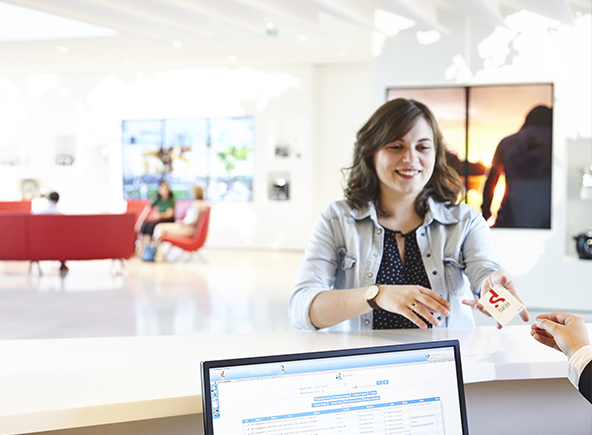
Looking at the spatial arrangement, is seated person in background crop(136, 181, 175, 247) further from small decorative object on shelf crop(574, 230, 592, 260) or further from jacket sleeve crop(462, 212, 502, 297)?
jacket sleeve crop(462, 212, 502, 297)

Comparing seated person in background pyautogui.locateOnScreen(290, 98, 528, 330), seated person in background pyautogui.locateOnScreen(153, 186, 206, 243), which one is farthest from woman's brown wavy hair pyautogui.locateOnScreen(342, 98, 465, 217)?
seated person in background pyautogui.locateOnScreen(153, 186, 206, 243)

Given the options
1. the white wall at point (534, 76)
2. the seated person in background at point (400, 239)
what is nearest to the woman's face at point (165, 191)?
the white wall at point (534, 76)

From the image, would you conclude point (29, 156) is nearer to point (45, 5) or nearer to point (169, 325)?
point (45, 5)

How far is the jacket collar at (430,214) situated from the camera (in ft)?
6.56

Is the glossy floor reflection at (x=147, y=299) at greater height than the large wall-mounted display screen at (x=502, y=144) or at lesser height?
lesser

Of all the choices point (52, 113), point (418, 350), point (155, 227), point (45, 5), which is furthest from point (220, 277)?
point (418, 350)

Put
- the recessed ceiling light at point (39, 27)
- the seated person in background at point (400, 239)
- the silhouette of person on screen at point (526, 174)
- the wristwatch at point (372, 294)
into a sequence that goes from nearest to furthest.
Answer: the wristwatch at point (372, 294)
the seated person in background at point (400, 239)
the silhouette of person on screen at point (526, 174)
the recessed ceiling light at point (39, 27)

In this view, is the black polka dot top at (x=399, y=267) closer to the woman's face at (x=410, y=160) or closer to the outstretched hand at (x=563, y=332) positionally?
the woman's face at (x=410, y=160)

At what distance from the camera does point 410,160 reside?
196 cm

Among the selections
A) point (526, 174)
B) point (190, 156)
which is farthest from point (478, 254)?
point (190, 156)

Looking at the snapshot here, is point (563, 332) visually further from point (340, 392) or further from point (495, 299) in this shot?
point (340, 392)

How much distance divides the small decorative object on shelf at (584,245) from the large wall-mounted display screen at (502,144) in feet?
1.18

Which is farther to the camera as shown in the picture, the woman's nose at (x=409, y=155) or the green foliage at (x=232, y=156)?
the green foliage at (x=232, y=156)

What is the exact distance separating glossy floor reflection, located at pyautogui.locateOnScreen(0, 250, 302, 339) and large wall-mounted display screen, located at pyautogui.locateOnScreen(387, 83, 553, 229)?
8.60ft
